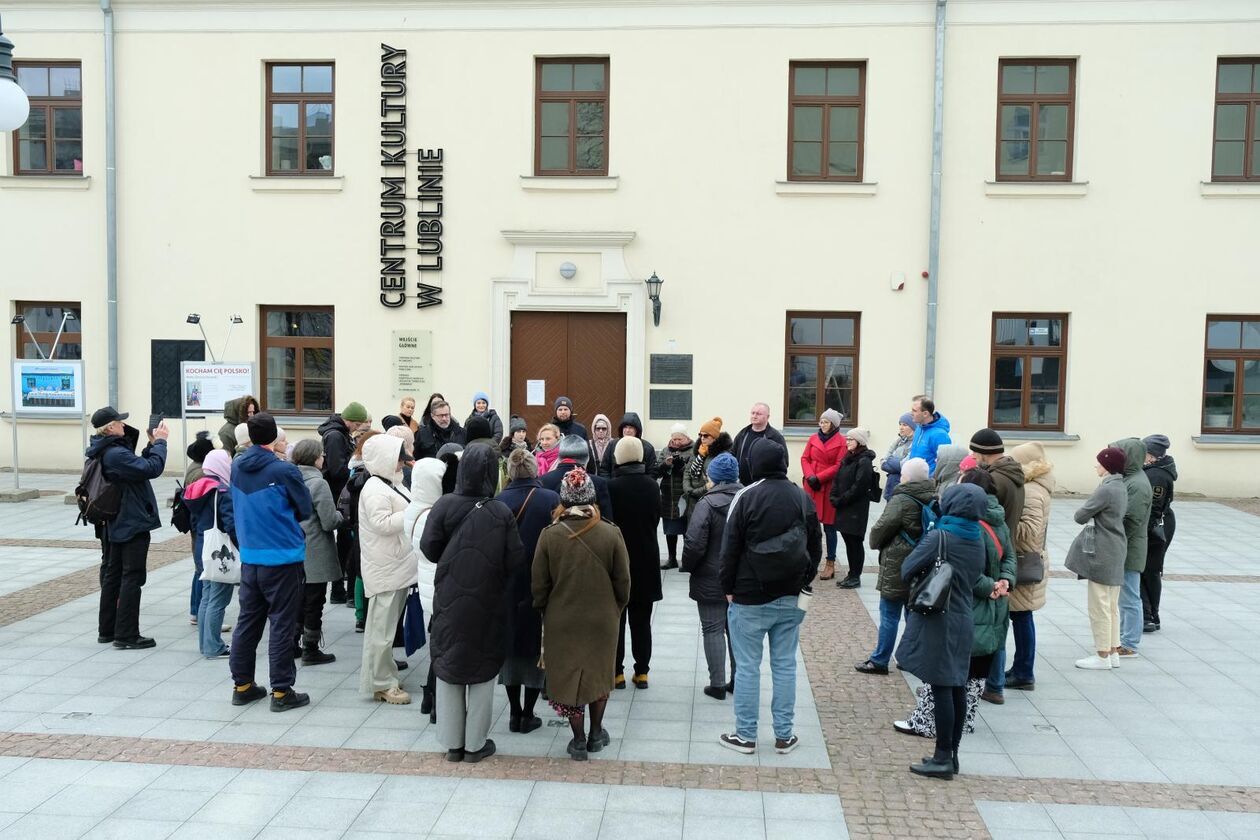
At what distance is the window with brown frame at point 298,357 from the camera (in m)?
15.5

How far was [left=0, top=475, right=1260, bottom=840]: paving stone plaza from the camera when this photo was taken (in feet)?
15.3

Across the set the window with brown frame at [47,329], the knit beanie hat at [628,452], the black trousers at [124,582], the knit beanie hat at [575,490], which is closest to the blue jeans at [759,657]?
the knit beanie hat at [575,490]

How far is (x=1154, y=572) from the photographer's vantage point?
786 cm

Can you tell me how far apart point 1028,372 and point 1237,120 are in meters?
4.79

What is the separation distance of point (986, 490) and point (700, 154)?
10.0 m

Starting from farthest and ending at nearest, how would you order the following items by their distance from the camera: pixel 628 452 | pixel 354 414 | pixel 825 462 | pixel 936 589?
1. pixel 825 462
2. pixel 354 414
3. pixel 628 452
4. pixel 936 589

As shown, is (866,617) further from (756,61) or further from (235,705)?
(756,61)

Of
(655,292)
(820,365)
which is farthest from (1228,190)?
(655,292)

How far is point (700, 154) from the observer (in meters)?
14.9

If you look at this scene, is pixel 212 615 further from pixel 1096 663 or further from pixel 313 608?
pixel 1096 663

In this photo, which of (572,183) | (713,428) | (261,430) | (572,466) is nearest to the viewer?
(261,430)

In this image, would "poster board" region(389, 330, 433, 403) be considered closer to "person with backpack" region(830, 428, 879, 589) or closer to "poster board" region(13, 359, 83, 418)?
"poster board" region(13, 359, 83, 418)

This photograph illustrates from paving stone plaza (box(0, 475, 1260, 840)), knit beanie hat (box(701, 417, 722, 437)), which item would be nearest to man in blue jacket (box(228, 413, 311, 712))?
paving stone plaza (box(0, 475, 1260, 840))

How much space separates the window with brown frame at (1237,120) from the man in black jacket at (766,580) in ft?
42.1
